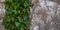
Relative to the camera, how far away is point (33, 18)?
2.69 meters

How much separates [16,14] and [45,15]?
466 mm

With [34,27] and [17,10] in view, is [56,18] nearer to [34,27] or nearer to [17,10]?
[34,27]

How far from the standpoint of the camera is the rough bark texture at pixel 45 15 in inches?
105

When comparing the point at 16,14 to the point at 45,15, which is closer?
the point at 16,14

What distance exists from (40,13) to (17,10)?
373 millimetres

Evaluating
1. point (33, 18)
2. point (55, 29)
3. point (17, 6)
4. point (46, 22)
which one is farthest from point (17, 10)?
point (55, 29)

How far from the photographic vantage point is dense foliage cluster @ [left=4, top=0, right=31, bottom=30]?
8.36 ft

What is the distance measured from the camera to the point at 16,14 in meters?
2.55

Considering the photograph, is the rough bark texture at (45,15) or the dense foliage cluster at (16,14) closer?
the dense foliage cluster at (16,14)

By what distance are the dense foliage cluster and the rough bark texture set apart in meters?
0.13

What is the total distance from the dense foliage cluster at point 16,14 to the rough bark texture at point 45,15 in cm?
13

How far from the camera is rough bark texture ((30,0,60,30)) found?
2662mm

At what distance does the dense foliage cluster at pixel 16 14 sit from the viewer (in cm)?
255

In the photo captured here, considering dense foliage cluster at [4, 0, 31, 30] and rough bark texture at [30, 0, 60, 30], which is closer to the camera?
dense foliage cluster at [4, 0, 31, 30]
